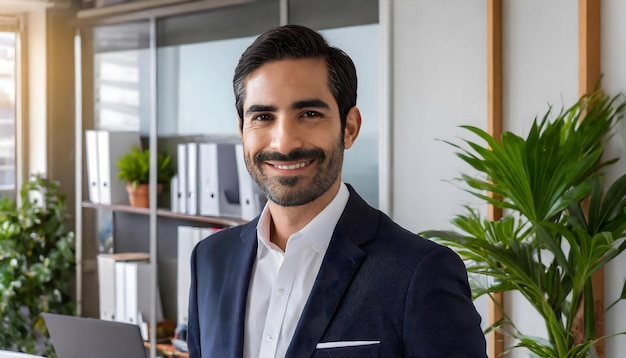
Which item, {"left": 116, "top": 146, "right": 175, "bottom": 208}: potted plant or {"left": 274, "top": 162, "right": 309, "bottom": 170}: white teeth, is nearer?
{"left": 274, "top": 162, "right": 309, "bottom": 170}: white teeth

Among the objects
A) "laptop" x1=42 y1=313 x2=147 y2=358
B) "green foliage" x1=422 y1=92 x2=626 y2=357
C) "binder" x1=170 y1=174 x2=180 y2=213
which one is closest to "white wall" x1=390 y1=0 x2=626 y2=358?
"green foliage" x1=422 y1=92 x2=626 y2=357

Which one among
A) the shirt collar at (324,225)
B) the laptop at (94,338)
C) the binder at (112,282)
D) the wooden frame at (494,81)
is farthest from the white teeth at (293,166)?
the binder at (112,282)

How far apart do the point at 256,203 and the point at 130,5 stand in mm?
1511

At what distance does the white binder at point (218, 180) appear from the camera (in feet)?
13.8

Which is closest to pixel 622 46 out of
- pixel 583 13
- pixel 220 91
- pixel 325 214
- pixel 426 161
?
pixel 583 13

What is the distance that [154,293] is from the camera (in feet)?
15.4

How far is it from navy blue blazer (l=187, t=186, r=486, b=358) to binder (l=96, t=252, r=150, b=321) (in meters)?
3.49

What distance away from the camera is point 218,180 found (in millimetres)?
4270

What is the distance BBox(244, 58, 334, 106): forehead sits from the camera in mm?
1344

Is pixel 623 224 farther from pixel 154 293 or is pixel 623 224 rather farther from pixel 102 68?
pixel 102 68

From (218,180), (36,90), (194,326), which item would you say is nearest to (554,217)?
(194,326)

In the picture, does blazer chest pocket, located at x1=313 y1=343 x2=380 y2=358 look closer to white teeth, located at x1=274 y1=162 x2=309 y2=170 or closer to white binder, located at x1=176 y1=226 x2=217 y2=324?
white teeth, located at x1=274 y1=162 x2=309 y2=170

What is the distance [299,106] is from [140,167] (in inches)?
142

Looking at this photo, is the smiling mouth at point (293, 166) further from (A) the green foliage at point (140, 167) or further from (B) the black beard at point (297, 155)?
(A) the green foliage at point (140, 167)
